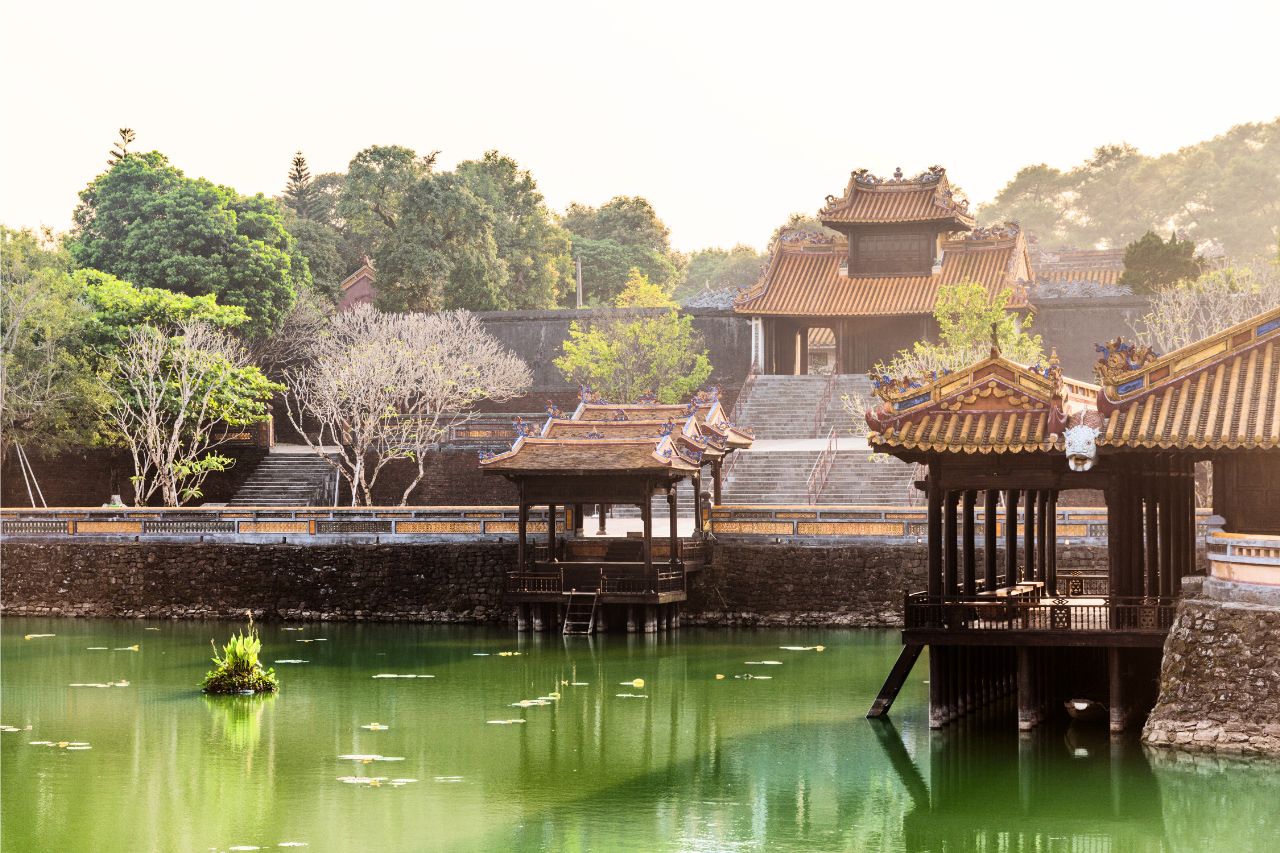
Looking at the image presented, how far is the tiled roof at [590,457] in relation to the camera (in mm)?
32906

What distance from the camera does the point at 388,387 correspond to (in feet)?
152

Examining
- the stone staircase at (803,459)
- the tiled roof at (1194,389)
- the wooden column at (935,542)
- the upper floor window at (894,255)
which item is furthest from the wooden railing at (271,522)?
the upper floor window at (894,255)

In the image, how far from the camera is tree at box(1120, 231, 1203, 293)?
5506 centimetres

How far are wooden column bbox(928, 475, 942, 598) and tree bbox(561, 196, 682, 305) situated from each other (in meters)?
54.6

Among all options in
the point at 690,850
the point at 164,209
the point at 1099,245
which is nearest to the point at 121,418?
the point at 164,209

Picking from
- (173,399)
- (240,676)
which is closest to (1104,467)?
(240,676)

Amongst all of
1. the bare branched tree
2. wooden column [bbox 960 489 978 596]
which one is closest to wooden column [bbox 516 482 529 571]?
the bare branched tree

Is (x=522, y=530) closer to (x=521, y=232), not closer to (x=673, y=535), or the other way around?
(x=673, y=535)

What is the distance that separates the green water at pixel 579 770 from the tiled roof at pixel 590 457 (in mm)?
4343

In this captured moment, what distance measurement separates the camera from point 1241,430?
19.5 metres

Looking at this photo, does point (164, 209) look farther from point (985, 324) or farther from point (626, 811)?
point (626, 811)

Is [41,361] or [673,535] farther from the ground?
[41,361]

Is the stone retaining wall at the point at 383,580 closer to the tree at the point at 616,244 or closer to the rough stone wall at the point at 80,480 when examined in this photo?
the rough stone wall at the point at 80,480

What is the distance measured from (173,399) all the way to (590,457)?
49.0ft
